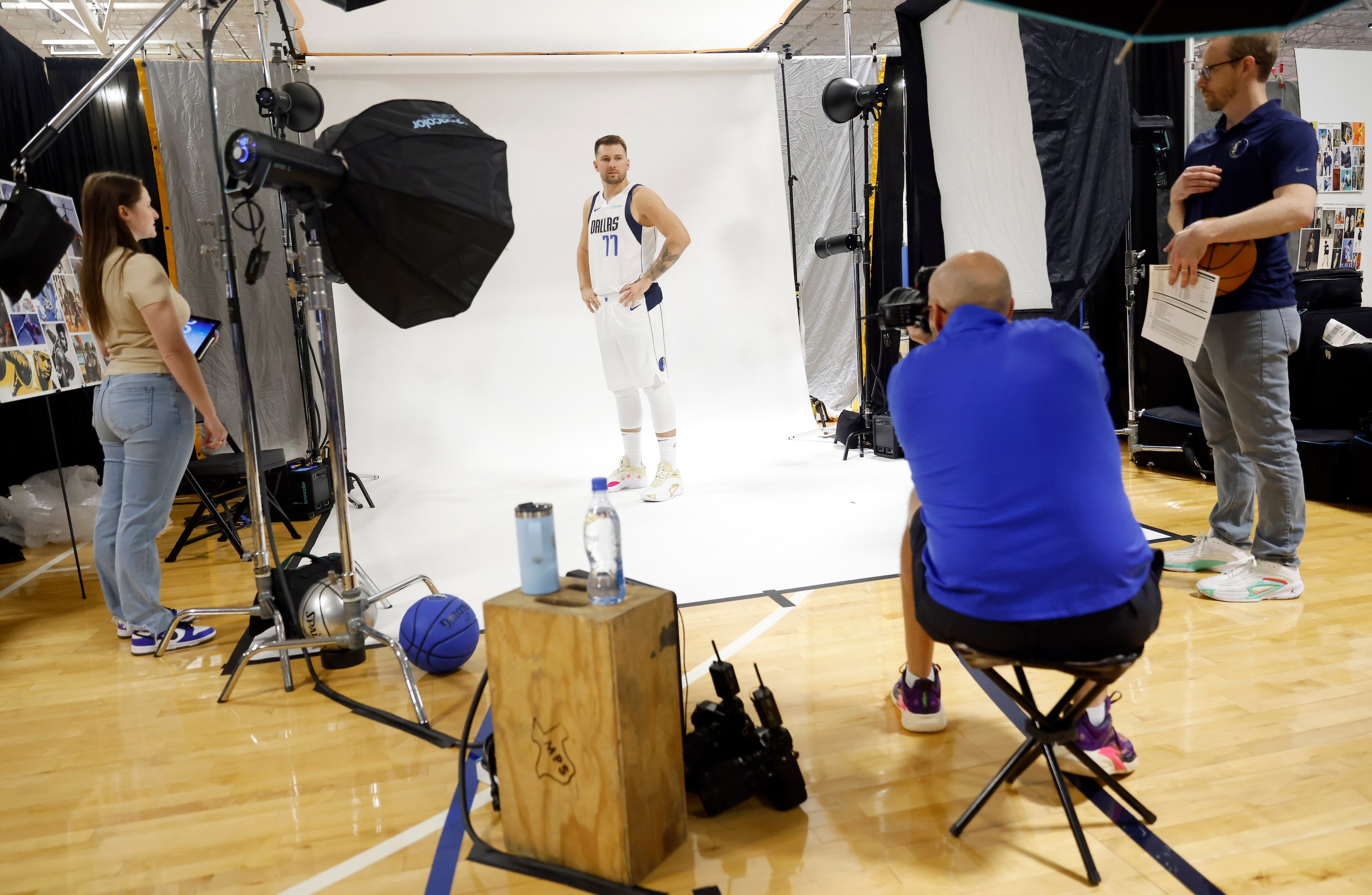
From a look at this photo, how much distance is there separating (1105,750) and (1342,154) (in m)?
6.21

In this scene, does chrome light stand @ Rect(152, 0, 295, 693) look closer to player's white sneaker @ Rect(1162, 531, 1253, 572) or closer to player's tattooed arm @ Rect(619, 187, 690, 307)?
player's tattooed arm @ Rect(619, 187, 690, 307)

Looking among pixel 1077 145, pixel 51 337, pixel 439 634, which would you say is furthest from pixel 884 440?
pixel 51 337

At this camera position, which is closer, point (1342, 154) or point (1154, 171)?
point (1154, 171)

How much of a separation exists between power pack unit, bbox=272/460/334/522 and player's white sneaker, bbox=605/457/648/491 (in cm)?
151

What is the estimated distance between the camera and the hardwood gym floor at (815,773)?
1460 millimetres

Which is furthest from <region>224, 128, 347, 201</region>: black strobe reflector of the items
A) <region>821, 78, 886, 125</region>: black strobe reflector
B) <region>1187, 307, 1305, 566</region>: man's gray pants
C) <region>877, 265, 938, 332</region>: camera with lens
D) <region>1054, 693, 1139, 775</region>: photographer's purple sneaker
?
<region>821, 78, 886, 125</region>: black strobe reflector

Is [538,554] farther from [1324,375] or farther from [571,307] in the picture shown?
[571,307]

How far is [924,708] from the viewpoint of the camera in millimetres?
1895

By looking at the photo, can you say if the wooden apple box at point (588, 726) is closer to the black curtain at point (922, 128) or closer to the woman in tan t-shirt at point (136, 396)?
the woman in tan t-shirt at point (136, 396)

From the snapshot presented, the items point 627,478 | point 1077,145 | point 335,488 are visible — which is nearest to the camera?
point 335,488

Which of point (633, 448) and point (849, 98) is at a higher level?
point (849, 98)

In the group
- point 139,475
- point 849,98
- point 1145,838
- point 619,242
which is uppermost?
point 849,98

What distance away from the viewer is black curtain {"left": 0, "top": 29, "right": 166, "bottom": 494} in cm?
459

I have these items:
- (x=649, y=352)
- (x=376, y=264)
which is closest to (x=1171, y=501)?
(x=649, y=352)
